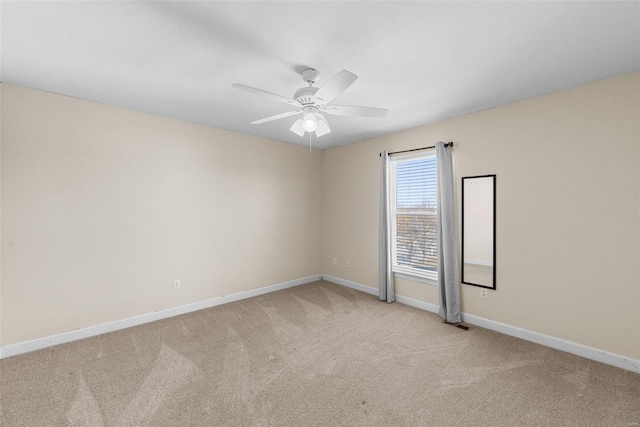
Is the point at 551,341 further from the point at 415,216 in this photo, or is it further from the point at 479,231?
the point at 415,216

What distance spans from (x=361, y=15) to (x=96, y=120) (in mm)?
3075

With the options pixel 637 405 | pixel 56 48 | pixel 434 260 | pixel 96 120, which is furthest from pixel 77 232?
pixel 637 405

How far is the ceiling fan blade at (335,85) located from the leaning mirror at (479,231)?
225 centimetres

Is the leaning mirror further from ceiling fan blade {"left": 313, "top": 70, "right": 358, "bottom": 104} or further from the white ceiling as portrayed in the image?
ceiling fan blade {"left": 313, "top": 70, "right": 358, "bottom": 104}

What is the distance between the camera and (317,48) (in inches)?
77.9

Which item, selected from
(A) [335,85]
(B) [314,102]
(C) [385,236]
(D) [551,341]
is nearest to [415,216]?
(C) [385,236]

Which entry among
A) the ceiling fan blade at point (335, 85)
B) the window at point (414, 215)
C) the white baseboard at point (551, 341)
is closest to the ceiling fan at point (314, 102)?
the ceiling fan blade at point (335, 85)

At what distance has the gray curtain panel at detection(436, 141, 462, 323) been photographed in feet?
11.1

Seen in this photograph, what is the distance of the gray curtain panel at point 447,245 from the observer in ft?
11.1

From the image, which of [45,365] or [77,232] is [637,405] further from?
[77,232]

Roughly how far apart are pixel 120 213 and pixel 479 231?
429 centimetres

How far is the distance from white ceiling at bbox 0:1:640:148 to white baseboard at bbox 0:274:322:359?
8.21 ft

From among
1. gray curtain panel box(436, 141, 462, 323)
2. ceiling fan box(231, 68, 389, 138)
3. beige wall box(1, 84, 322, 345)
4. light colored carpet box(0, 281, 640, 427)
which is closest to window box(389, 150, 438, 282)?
gray curtain panel box(436, 141, 462, 323)

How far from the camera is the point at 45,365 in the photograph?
7.98 ft
